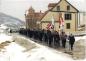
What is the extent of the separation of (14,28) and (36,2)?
0.20 meters

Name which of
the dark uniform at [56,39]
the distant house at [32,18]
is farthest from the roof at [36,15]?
the dark uniform at [56,39]

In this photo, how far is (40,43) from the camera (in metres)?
1.91

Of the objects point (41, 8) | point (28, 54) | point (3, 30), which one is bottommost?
point (28, 54)

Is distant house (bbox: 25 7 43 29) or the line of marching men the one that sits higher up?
distant house (bbox: 25 7 43 29)

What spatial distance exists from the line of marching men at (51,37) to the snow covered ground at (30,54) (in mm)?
58

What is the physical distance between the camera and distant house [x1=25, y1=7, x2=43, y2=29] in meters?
1.86

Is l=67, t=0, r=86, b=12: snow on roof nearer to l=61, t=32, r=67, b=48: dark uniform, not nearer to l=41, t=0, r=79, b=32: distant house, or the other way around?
l=41, t=0, r=79, b=32: distant house

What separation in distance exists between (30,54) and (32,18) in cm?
20

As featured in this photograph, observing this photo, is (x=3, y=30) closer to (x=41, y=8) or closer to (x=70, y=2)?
(x=41, y=8)

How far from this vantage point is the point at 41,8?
1907mm

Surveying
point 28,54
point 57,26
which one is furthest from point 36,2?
point 28,54

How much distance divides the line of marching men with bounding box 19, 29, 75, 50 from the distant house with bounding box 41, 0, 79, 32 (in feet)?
0.13

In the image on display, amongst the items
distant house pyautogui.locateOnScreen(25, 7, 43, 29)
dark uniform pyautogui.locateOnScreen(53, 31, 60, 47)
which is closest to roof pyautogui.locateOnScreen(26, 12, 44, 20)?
distant house pyautogui.locateOnScreen(25, 7, 43, 29)

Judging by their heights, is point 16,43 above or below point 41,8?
below
